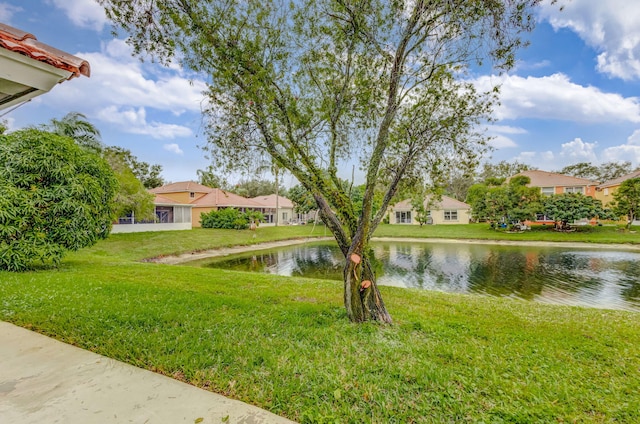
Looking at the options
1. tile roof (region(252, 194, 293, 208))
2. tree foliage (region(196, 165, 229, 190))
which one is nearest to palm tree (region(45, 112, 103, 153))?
tree foliage (region(196, 165, 229, 190))

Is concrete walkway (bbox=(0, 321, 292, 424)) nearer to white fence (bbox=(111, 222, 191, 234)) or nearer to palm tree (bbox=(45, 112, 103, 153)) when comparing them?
palm tree (bbox=(45, 112, 103, 153))

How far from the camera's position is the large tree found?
3910mm

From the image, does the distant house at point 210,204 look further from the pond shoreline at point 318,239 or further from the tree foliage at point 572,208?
the tree foliage at point 572,208

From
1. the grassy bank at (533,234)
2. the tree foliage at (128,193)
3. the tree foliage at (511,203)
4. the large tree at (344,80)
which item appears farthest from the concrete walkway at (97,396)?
the tree foliage at (511,203)

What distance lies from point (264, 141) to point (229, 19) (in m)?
1.59

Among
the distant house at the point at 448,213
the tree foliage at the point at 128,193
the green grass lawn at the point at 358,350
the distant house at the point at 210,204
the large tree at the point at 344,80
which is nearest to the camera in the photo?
the green grass lawn at the point at 358,350

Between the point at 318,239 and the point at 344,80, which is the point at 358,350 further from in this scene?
the point at 318,239

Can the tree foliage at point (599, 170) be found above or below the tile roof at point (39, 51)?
above

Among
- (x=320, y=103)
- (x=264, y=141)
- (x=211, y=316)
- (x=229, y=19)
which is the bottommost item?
(x=211, y=316)

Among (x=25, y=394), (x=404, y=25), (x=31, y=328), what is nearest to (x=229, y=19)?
(x=404, y=25)

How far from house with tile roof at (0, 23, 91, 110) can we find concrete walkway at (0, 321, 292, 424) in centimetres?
227

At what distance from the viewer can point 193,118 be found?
4.40 m

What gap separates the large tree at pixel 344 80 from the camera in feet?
12.8

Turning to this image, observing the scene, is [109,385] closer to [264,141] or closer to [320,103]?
[264,141]
